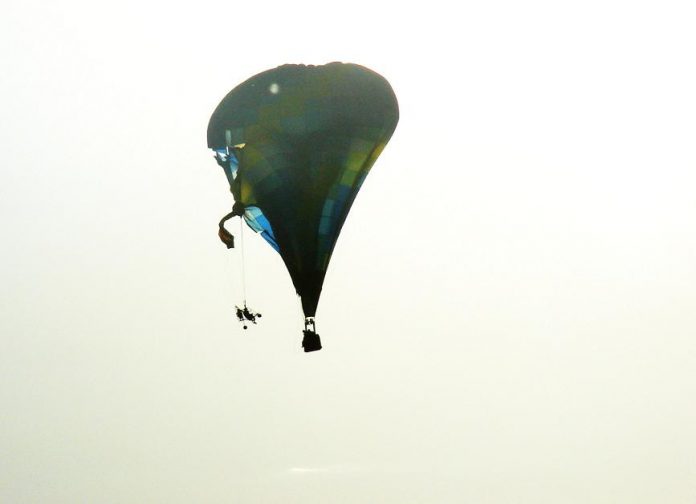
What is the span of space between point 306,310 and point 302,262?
1.77 ft

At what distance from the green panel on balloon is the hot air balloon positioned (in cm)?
1

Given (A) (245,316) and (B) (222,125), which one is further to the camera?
(B) (222,125)

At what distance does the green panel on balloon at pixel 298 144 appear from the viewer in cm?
888

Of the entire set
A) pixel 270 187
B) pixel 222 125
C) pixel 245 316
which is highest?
pixel 222 125

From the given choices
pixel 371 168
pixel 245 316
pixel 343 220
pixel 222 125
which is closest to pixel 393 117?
pixel 371 168

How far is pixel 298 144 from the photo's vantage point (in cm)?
895

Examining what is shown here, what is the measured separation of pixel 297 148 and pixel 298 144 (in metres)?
0.04

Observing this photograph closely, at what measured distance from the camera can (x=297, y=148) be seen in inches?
352

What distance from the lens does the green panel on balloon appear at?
888 centimetres

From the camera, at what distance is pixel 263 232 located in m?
9.24

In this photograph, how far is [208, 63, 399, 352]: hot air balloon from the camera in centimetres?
888

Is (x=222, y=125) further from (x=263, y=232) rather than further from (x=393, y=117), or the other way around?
(x=393, y=117)

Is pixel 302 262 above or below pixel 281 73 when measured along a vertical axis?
below

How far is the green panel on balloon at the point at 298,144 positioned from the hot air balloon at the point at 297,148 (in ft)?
0.04
